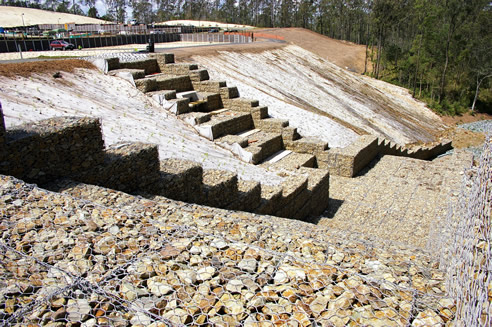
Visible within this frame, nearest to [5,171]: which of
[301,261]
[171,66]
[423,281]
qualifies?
[301,261]

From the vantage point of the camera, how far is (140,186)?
646 cm

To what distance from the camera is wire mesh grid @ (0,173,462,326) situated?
298cm

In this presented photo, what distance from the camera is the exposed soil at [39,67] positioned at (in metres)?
11.0

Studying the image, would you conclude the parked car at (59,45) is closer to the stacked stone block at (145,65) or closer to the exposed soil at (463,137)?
the stacked stone block at (145,65)

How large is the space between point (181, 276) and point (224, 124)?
9.38 metres

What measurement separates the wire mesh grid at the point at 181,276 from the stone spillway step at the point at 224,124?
7343 mm

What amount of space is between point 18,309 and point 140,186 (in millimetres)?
3652

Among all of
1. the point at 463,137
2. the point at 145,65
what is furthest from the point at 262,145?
the point at 463,137

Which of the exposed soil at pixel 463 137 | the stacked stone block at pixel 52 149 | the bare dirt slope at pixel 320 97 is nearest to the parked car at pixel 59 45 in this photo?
the bare dirt slope at pixel 320 97

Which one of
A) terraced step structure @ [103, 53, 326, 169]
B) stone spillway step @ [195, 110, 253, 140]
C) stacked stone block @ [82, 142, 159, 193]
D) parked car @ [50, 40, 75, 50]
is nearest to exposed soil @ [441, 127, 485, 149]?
terraced step structure @ [103, 53, 326, 169]

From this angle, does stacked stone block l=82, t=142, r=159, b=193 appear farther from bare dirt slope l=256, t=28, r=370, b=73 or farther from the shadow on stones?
bare dirt slope l=256, t=28, r=370, b=73

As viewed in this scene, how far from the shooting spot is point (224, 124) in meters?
12.6

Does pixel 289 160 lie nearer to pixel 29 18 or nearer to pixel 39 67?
pixel 39 67

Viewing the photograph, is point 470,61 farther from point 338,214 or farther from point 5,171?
point 5,171
